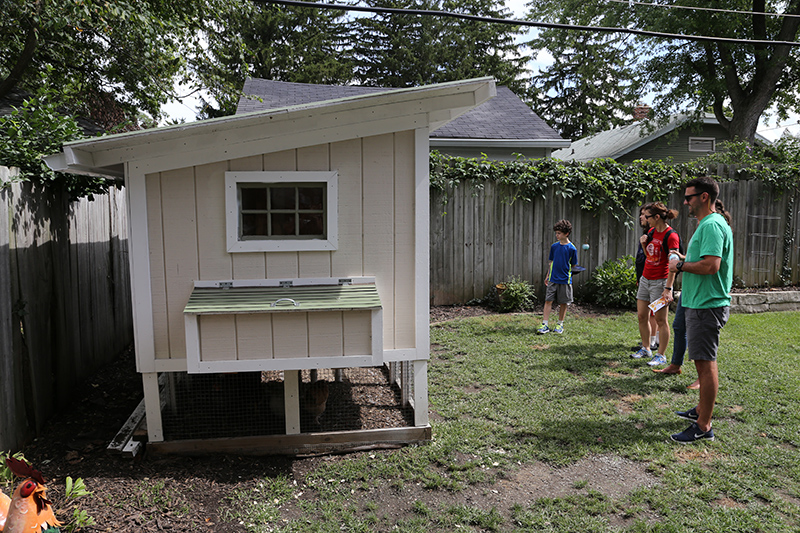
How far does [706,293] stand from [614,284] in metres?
4.29

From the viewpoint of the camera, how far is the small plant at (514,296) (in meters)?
7.56

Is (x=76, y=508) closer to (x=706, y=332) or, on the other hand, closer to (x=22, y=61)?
(x=706, y=332)

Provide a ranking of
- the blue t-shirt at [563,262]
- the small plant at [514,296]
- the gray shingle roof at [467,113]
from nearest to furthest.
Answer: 1. the blue t-shirt at [563,262]
2. the small plant at [514,296]
3. the gray shingle roof at [467,113]

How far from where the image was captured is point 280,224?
3.37 metres

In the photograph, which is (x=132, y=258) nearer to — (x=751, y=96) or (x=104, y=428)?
(x=104, y=428)

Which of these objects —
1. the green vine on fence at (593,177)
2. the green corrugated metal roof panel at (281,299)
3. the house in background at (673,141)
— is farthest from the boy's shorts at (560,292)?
the house in background at (673,141)

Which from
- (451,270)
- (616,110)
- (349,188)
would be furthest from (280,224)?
(616,110)

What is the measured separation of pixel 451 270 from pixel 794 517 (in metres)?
5.40

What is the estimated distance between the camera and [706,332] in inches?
139

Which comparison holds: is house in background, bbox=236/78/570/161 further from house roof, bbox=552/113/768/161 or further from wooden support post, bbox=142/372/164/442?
wooden support post, bbox=142/372/164/442

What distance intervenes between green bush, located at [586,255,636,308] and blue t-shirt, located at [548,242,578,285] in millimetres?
1746

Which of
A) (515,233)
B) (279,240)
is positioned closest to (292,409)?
(279,240)

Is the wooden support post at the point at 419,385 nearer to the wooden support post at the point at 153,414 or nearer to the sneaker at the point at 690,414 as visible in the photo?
the wooden support post at the point at 153,414

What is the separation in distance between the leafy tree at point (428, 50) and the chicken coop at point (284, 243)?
24762 mm
